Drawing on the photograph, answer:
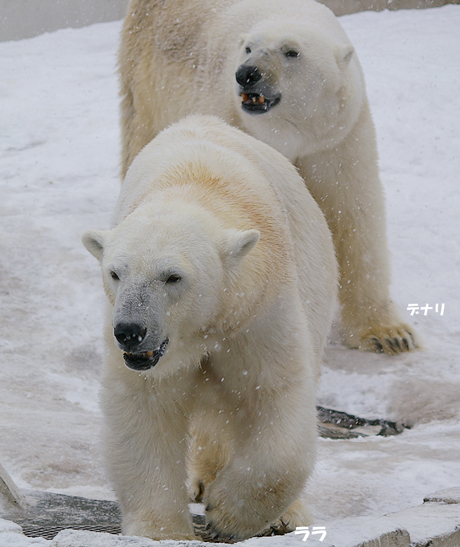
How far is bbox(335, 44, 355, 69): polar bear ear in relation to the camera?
4273mm

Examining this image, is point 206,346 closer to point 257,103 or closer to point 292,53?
point 257,103

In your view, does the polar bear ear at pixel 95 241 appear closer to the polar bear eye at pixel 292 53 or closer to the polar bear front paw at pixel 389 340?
the polar bear eye at pixel 292 53

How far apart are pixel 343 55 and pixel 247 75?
54 centimetres

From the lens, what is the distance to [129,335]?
6.29 ft

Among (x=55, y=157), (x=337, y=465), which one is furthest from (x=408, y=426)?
(x=55, y=157)

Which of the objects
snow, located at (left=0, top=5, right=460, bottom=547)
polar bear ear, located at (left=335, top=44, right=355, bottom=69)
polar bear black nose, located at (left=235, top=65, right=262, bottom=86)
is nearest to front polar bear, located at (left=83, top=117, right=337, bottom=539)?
snow, located at (left=0, top=5, right=460, bottom=547)

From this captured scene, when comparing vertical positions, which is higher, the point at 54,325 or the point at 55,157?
the point at 54,325

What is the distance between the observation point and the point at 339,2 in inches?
493

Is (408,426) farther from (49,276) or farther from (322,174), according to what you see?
(49,276)

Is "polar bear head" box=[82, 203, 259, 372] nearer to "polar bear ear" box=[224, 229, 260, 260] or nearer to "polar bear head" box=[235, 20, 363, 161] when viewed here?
"polar bear ear" box=[224, 229, 260, 260]

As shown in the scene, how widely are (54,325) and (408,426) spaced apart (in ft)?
6.23

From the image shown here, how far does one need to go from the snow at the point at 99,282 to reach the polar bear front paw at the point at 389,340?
0.08 m

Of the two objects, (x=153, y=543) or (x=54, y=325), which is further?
(x=54, y=325)

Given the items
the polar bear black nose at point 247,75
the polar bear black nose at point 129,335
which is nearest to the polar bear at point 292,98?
the polar bear black nose at point 247,75
